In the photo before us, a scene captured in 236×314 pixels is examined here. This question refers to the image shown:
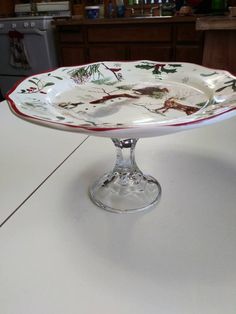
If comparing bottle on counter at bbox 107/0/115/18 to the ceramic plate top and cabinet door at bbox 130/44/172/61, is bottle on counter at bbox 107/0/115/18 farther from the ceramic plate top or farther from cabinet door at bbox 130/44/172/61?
the ceramic plate top

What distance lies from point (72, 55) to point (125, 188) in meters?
2.08

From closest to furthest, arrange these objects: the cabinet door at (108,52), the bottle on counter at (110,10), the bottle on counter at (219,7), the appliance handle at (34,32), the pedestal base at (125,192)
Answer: the pedestal base at (125,192), the bottle on counter at (219,7), the cabinet door at (108,52), the appliance handle at (34,32), the bottle on counter at (110,10)

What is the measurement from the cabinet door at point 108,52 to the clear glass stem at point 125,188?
1794 millimetres

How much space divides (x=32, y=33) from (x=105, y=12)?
2.12 feet

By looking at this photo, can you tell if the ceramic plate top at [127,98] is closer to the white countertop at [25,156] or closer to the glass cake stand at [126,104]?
the glass cake stand at [126,104]

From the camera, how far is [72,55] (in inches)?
89.7

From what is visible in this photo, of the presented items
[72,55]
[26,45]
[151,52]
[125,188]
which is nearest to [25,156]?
[125,188]

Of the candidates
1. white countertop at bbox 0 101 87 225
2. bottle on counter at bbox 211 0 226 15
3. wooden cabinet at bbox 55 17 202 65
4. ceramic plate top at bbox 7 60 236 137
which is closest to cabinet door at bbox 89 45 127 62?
wooden cabinet at bbox 55 17 202 65

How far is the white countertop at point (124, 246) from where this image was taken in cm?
26

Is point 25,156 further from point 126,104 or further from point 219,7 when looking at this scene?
point 219,7

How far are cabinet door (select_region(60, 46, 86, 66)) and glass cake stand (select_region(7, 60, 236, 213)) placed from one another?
187 centimetres

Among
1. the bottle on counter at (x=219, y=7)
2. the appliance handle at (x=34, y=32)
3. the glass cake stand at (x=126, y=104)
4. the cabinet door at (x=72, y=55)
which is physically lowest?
the cabinet door at (x=72, y=55)

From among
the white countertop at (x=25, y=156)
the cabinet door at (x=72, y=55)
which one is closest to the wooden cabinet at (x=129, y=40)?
the cabinet door at (x=72, y=55)

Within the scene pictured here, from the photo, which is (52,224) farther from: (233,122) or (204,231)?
(233,122)
